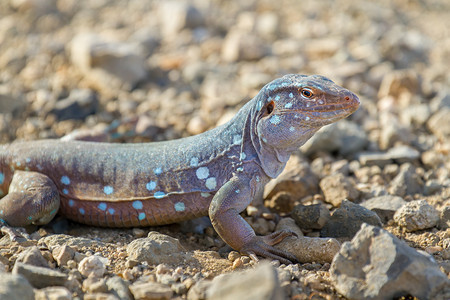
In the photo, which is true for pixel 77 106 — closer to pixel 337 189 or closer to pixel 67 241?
pixel 67 241

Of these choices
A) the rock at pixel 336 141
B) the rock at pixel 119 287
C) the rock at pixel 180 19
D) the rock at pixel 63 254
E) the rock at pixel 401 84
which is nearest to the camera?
the rock at pixel 119 287

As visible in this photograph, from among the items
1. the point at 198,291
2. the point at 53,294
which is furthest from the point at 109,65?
the point at 198,291

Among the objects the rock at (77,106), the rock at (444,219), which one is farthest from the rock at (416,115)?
the rock at (77,106)

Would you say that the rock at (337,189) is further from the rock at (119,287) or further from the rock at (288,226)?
the rock at (119,287)

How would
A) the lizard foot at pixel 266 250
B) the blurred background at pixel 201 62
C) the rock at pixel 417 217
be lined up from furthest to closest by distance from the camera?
the blurred background at pixel 201 62 < the rock at pixel 417 217 < the lizard foot at pixel 266 250

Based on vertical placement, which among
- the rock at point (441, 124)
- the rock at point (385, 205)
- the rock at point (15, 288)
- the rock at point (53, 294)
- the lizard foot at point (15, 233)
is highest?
the rock at point (15, 288)

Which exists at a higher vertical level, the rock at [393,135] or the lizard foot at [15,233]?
the lizard foot at [15,233]
